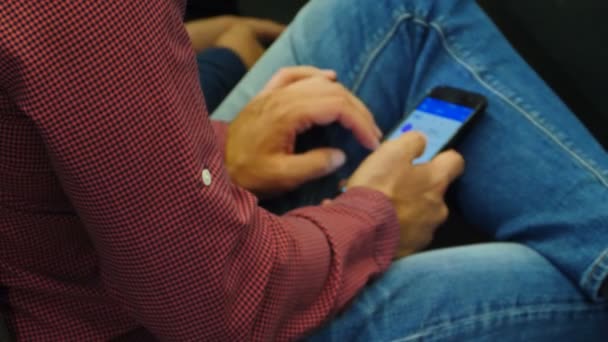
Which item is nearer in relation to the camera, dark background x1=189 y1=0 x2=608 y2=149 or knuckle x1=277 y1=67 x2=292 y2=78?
knuckle x1=277 y1=67 x2=292 y2=78

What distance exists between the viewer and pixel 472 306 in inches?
24.5

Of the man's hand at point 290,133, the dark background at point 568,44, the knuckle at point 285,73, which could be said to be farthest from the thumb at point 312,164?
the dark background at point 568,44

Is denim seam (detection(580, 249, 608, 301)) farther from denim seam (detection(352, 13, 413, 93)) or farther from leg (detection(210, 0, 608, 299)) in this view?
denim seam (detection(352, 13, 413, 93))

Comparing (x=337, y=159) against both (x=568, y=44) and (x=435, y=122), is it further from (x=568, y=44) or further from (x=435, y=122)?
(x=568, y=44)

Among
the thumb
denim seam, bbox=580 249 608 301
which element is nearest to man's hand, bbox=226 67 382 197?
the thumb

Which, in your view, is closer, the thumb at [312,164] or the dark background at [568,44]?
the thumb at [312,164]

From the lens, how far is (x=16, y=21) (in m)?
0.35

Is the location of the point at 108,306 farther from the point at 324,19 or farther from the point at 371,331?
the point at 324,19

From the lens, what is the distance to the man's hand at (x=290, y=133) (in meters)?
0.73

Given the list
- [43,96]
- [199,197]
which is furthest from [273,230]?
[43,96]

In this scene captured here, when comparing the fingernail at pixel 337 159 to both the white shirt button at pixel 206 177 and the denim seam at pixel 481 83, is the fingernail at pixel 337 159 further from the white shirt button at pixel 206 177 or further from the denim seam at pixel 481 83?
the white shirt button at pixel 206 177

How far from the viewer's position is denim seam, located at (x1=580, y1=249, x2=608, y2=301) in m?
0.62

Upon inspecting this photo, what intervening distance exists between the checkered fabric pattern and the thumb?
0.16 m

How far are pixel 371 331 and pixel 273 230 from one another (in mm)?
162
